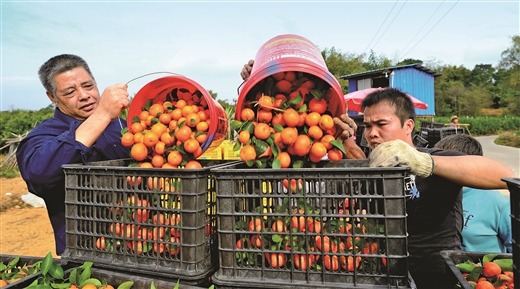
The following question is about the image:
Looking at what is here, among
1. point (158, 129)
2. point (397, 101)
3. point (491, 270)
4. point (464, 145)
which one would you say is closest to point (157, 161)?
point (158, 129)

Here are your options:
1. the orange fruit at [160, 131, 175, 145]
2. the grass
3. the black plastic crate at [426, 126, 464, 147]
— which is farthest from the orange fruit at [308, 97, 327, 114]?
the grass

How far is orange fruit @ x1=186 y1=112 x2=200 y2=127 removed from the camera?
167 cm

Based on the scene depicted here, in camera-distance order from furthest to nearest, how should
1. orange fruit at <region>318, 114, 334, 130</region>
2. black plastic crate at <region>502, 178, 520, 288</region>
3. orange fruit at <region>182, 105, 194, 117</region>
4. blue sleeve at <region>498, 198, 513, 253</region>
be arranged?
blue sleeve at <region>498, 198, 513, 253</region>, orange fruit at <region>182, 105, 194, 117</region>, orange fruit at <region>318, 114, 334, 130</region>, black plastic crate at <region>502, 178, 520, 288</region>

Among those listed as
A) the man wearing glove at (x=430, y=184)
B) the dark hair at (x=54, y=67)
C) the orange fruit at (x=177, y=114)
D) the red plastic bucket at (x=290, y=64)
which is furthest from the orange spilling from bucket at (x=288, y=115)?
the dark hair at (x=54, y=67)

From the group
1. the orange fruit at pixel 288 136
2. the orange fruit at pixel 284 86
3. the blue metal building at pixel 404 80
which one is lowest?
the orange fruit at pixel 288 136

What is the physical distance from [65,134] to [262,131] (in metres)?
1.03

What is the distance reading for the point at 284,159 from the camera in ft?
4.86

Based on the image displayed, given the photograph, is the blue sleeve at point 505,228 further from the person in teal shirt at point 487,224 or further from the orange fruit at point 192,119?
the orange fruit at point 192,119

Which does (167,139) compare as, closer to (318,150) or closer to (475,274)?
(318,150)

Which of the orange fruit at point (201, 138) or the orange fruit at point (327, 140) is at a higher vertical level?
the orange fruit at point (201, 138)

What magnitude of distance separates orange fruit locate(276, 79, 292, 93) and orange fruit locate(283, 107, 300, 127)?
11cm

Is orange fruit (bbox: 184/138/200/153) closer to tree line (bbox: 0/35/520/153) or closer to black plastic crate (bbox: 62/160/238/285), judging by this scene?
black plastic crate (bbox: 62/160/238/285)

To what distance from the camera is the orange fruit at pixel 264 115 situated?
1555 millimetres

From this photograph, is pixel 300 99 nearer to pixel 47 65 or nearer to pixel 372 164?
pixel 372 164
